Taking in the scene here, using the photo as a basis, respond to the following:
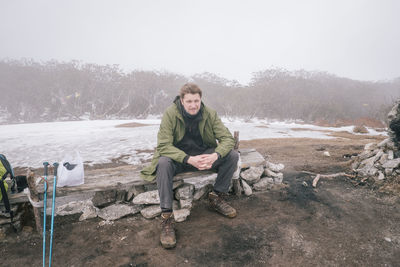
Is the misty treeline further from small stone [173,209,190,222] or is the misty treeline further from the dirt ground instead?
small stone [173,209,190,222]

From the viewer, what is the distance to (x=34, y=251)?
2.43 meters

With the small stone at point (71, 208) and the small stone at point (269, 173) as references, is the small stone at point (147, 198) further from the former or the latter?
the small stone at point (269, 173)

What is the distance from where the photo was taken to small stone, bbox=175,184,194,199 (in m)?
3.47

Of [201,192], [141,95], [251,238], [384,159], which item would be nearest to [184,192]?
[201,192]

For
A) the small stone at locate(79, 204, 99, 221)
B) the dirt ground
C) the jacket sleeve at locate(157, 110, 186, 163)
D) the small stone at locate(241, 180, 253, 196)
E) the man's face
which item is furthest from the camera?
the small stone at locate(241, 180, 253, 196)

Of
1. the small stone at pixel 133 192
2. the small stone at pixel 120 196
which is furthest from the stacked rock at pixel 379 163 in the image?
the small stone at pixel 120 196

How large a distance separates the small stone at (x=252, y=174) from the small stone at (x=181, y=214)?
149cm

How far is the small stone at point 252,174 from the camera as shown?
13.3 ft

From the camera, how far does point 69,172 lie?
107 inches

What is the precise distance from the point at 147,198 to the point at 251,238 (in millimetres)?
1770

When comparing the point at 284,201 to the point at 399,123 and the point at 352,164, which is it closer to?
the point at 352,164

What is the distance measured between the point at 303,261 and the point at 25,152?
11.5 meters

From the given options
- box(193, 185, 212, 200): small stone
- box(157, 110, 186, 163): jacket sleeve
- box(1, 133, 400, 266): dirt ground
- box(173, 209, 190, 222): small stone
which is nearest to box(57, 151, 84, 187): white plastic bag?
box(1, 133, 400, 266): dirt ground

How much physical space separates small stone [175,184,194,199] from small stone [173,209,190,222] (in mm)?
313
